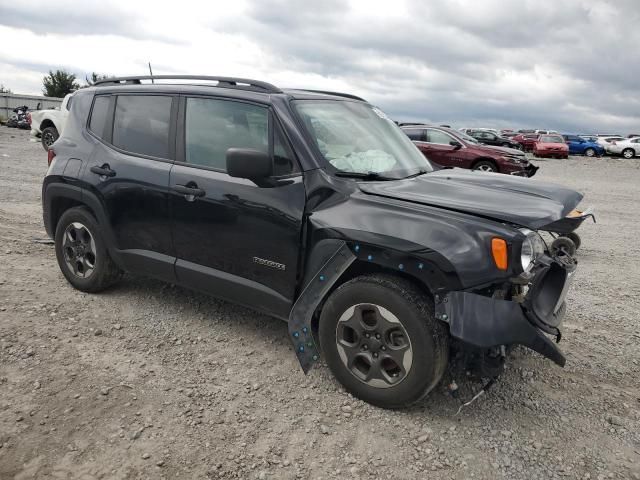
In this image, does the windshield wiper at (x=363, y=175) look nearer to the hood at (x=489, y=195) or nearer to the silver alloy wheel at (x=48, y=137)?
the hood at (x=489, y=195)

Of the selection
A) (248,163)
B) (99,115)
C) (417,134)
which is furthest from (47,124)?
(248,163)

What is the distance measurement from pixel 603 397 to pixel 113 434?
2.97 metres

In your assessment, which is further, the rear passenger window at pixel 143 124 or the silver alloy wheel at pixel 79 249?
the silver alloy wheel at pixel 79 249

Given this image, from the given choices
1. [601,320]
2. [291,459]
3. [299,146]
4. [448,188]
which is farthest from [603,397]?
[299,146]

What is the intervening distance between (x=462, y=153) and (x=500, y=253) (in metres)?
A: 11.5

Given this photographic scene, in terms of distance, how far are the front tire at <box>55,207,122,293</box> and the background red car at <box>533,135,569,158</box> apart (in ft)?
91.5

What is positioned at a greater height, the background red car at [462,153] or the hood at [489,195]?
the hood at [489,195]

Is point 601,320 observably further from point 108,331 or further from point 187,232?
point 108,331

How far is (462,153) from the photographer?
13523 mm

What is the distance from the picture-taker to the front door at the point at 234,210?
329 centimetres

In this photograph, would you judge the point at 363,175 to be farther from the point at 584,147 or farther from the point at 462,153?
the point at 584,147

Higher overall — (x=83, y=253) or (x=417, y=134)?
(x=417, y=134)

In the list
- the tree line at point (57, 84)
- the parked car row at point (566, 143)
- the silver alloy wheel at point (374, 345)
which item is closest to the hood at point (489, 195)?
the silver alloy wheel at point (374, 345)

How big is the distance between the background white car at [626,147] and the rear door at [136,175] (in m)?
32.3
